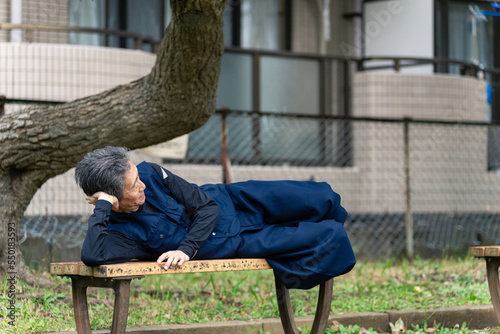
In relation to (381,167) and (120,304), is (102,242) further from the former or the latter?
(381,167)

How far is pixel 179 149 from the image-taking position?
23.2 feet

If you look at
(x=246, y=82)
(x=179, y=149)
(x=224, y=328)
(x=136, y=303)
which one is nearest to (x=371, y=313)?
(x=224, y=328)

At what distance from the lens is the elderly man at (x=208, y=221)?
3.65 meters

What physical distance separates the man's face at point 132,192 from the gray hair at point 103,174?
0.03 m

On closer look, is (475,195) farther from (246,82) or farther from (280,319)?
(280,319)

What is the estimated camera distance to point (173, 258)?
3.63 m

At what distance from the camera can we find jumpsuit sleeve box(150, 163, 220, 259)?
3.82 meters

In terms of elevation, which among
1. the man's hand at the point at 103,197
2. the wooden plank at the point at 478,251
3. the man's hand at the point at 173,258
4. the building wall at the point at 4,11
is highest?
the building wall at the point at 4,11

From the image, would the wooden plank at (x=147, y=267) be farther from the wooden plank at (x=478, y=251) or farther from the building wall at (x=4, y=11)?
the building wall at (x=4, y=11)

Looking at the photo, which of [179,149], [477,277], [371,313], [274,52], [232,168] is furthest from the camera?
[274,52]

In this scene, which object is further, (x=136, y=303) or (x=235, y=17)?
(x=235, y=17)

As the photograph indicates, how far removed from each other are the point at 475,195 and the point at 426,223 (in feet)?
4.60

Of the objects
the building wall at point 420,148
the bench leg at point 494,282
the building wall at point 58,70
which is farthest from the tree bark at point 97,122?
the building wall at point 420,148

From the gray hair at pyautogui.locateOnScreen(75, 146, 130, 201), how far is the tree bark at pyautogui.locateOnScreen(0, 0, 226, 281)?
4.77 ft
